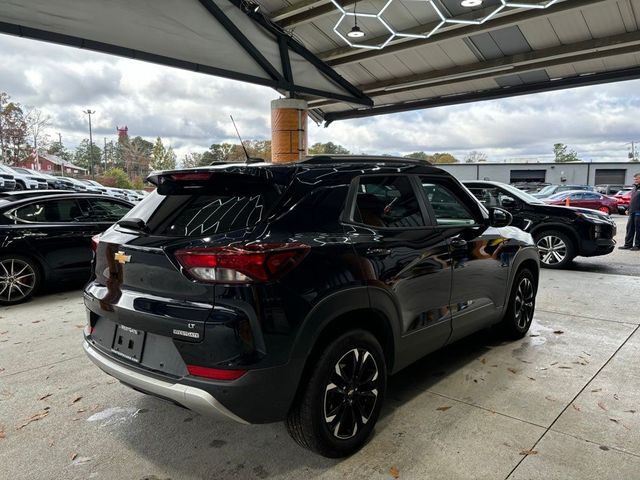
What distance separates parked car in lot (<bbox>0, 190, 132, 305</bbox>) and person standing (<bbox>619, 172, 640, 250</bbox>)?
11.1 meters

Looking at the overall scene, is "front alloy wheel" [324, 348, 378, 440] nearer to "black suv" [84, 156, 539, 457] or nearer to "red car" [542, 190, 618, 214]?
"black suv" [84, 156, 539, 457]

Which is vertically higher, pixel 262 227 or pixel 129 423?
pixel 262 227

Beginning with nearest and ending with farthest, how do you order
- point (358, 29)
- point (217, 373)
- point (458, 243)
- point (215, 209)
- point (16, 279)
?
point (217, 373), point (215, 209), point (458, 243), point (16, 279), point (358, 29)

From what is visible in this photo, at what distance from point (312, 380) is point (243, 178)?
44.9 inches

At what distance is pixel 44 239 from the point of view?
6215 millimetres

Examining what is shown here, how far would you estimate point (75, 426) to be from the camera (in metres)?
2.92

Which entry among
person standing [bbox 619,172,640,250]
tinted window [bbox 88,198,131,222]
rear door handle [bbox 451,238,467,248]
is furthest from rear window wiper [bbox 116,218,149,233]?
person standing [bbox 619,172,640,250]

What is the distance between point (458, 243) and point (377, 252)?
1004 millimetres

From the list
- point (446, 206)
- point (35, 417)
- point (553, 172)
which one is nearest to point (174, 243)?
point (35, 417)

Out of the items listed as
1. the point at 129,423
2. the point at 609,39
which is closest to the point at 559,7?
the point at 609,39

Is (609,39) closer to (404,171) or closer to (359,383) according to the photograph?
(404,171)

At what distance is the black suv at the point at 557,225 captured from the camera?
7.96 meters

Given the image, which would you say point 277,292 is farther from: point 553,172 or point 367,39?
point 553,172

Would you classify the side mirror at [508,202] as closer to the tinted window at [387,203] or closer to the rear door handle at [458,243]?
the rear door handle at [458,243]
